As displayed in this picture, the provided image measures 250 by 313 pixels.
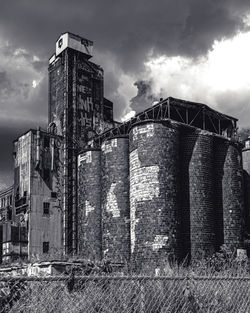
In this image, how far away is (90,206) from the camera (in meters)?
42.2

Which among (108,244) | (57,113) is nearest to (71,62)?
(57,113)

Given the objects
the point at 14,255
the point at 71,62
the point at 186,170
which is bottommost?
the point at 14,255

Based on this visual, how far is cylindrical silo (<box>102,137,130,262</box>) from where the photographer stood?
37.8 m

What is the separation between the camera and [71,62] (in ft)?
167

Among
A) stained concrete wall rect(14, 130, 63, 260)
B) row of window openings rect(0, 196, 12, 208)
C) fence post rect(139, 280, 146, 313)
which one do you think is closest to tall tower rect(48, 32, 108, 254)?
stained concrete wall rect(14, 130, 63, 260)

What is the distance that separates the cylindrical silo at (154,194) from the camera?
111ft

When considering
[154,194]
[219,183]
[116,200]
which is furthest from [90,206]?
[219,183]

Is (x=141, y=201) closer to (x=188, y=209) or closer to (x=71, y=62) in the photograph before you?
(x=188, y=209)

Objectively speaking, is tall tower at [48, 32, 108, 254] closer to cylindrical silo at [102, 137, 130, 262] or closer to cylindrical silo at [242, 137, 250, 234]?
cylindrical silo at [102, 137, 130, 262]

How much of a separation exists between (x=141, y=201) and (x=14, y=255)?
15.0 metres

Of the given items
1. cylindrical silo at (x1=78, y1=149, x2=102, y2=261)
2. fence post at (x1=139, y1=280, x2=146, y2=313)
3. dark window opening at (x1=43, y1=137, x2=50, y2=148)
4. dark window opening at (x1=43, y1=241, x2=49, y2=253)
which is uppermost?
dark window opening at (x1=43, y1=137, x2=50, y2=148)

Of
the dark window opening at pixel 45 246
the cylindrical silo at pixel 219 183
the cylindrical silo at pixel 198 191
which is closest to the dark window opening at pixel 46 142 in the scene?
the dark window opening at pixel 45 246

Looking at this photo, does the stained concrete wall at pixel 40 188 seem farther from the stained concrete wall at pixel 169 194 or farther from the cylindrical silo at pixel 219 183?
the cylindrical silo at pixel 219 183

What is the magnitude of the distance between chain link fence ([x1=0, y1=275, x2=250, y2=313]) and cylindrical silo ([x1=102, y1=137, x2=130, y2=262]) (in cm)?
3011
